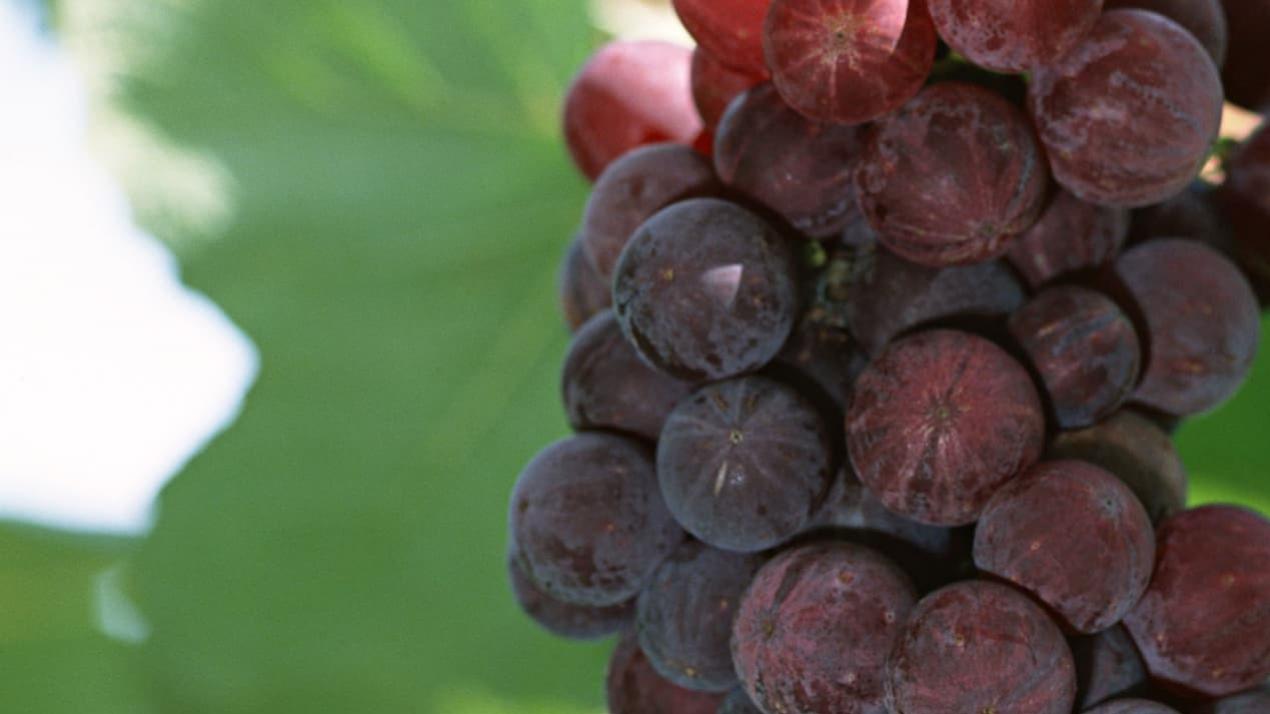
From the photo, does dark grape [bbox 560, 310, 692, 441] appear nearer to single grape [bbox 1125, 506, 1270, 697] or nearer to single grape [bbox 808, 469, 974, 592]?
single grape [bbox 808, 469, 974, 592]

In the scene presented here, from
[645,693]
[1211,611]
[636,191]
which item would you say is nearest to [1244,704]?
[1211,611]

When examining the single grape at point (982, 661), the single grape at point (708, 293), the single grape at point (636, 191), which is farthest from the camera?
the single grape at point (636, 191)

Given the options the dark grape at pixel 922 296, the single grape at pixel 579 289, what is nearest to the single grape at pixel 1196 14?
the dark grape at pixel 922 296

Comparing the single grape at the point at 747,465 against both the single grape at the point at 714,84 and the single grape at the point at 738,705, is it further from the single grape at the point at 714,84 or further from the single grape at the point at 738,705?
the single grape at the point at 714,84

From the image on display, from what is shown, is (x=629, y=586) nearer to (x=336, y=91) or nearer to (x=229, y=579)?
(x=229, y=579)

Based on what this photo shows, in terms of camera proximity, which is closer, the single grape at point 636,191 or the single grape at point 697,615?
the single grape at point 697,615

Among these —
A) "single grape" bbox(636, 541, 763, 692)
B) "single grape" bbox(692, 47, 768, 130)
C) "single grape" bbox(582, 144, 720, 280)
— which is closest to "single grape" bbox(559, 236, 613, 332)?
"single grape" bbox(582, 144, 720, 280)
